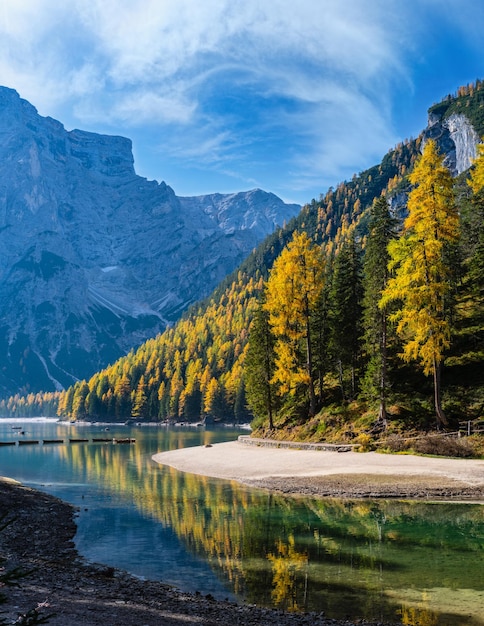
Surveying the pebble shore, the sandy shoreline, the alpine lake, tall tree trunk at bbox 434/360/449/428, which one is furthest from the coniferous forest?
the pebble shore

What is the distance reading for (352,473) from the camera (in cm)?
3275

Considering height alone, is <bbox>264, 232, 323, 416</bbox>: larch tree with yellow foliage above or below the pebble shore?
above

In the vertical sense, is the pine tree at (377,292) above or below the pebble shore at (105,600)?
above

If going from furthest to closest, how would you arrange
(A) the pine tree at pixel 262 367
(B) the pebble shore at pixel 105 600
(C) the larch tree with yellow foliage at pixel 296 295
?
(A) the pine tree at pixel 262 367, (C) the larch tree with yellow foliage at pixel 296 295, (B) the pebble shore at pixel 105 600

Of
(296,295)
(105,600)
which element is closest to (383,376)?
(296,295)

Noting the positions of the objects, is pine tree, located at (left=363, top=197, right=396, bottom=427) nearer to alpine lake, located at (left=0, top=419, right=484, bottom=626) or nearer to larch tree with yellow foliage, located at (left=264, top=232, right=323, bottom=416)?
larch tree with yellow foliage, located at (left=264, top=232, right=323, bottom=416)

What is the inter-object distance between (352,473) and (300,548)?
45.6 feet

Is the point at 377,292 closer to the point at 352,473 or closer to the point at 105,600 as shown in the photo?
the point at 352,473

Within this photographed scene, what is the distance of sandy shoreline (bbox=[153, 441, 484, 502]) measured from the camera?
28.2 metres

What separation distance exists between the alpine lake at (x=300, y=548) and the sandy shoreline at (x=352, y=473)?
151cm

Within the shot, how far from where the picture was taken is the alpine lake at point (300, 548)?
1436 cm

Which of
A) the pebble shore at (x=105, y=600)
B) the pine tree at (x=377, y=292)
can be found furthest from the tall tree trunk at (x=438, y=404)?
the pebble shore at (x=105, y=600)

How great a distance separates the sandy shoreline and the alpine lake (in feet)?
4.97

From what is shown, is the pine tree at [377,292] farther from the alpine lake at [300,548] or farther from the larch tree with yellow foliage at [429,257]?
the alpine lake at [300,548]
